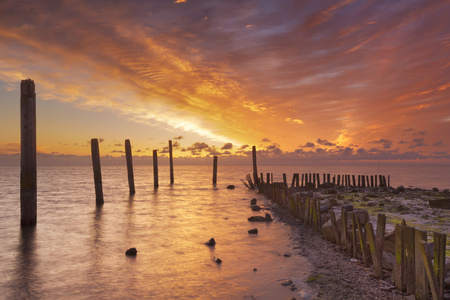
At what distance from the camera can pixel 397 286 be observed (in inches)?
236

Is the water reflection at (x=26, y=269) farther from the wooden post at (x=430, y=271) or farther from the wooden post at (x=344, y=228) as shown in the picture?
the wooden post at (x=430, y=271)

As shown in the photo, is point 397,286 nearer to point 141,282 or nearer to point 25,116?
point 141,282

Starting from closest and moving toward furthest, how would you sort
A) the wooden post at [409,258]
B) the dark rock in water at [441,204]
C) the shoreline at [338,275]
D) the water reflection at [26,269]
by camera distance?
A: the wooden post at [409,258] → the shoreline at [338,275] → the water reflection at [26,269] → the dark rock in water at [441,204]

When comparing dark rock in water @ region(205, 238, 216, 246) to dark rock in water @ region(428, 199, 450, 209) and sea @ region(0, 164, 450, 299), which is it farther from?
dark rock in water @ region(428, 199, 450, 209)

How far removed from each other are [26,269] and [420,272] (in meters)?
10.0

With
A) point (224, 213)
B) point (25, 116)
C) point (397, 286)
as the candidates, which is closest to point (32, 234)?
point (25, 116)

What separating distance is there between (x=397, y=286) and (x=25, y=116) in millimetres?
13229

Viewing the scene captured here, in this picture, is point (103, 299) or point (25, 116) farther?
point (25, 116)

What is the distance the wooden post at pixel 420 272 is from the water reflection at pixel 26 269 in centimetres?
794

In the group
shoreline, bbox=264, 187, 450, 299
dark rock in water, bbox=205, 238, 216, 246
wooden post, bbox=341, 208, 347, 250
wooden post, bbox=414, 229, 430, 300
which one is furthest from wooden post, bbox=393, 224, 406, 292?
dark rock in water, bbox=205, 238, 216, 246

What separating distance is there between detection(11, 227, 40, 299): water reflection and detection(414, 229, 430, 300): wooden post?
794cm

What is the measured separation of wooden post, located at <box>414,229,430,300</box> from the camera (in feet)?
17.3

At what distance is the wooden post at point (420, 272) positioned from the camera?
528 cm

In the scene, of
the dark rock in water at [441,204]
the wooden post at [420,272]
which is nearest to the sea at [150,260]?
the wooden post at [420,272]
